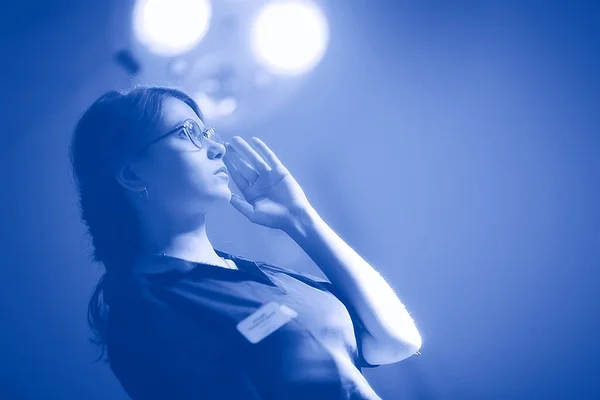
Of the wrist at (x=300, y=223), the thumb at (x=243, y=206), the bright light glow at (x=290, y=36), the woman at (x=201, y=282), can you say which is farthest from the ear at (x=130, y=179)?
the bright light glow at (x=290, y=36)

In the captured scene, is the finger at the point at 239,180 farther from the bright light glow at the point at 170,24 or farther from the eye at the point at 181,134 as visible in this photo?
the bright light glow at the point at 170,24

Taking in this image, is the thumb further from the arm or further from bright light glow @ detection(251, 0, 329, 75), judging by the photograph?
bright light glow @ detection(251, 0, 329, 75)

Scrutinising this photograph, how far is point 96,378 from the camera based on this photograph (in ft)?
4.41

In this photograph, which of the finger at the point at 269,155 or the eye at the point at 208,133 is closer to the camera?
the eye at the point at 208,133

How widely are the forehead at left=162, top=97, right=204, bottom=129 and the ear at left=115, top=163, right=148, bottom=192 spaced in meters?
0.14

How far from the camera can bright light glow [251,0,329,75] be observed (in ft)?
5.15

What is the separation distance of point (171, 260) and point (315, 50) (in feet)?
3.08

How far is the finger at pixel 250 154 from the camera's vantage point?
1386mm

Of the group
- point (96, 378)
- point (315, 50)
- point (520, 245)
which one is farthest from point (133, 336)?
point (520, 245)

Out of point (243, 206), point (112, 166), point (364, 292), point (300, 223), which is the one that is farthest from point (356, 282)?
point (112, 166)

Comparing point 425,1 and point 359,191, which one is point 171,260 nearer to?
point 359,191

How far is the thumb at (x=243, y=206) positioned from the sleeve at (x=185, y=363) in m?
0.42

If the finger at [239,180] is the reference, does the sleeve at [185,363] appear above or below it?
below

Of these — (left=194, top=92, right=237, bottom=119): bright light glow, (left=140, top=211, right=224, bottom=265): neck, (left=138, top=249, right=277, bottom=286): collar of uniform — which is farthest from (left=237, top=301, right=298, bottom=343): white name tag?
(left=194, top=92, right=237, bottom=119): bright light glow
